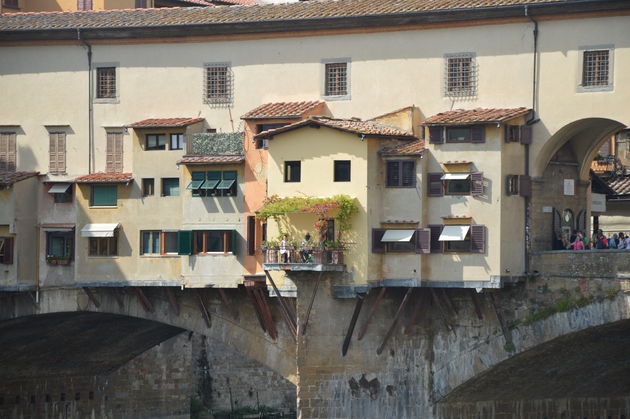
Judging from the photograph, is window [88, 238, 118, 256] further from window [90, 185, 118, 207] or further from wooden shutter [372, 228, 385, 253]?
wooden shutter [372, 228, 385, 253]

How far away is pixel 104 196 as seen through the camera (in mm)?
64938

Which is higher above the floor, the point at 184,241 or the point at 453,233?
the point at 453,233

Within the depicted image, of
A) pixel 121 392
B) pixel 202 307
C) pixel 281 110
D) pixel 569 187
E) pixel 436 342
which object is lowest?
pixel 121 392

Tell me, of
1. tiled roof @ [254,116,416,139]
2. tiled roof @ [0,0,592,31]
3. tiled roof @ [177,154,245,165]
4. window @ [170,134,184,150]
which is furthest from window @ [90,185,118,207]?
tiled roof @ [254,116,416,139]

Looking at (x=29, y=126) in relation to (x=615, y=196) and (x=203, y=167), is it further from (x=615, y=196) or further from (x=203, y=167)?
(x=615, y=196)

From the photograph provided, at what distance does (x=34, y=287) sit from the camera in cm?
6606

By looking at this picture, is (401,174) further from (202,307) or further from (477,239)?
(202,307)

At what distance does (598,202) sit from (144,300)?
15.7 metres

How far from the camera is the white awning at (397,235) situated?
192ft

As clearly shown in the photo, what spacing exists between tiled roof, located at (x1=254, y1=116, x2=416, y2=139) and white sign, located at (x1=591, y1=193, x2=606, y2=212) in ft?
27.3

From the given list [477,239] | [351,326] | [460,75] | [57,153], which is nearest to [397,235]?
[477,239]

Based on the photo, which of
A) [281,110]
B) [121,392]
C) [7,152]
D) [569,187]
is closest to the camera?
[569,187]

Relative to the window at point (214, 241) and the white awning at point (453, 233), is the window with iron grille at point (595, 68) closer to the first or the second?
the white awning at point (453, 233)

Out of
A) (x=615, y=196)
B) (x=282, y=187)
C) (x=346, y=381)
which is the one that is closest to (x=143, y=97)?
(x=282, y=187)
